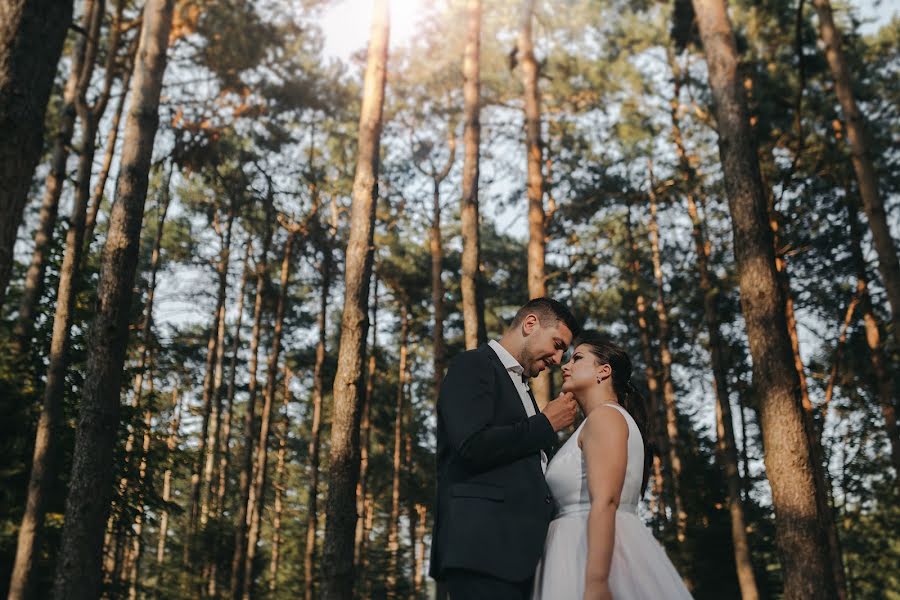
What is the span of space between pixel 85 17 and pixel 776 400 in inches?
510

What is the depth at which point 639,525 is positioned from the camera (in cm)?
328

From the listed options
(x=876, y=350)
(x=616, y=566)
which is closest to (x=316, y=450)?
(x=876, y=350)

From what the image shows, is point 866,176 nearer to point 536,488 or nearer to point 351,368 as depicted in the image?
point 351,368

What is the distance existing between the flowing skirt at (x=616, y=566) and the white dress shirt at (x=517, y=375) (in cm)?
32

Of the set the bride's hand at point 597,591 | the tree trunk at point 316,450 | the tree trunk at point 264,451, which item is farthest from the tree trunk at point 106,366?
the tree trunk at point 316,450

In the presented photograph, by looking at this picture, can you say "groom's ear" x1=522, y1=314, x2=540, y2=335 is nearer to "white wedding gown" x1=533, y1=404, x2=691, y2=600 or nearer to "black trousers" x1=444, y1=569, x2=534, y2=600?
"white wedding gown" x1=533, y1=404, x2=691, y2=600

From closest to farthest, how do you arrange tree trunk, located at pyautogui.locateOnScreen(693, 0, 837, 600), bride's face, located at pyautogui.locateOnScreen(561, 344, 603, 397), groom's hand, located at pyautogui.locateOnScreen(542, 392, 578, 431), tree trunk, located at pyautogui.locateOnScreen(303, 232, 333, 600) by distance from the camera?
groom's hand, located at pyautogui.locateOnScreen(542, 392, 578, 431) < bride's face, located at pyautogui.locateOnScreen(561, 344, 603, 397) < tree trunk, located at pyautogui.locateOnScreen(693, 0, 837, 600) < tree trunk, located at pyautogui.locateOnScreen(303, 232, 333, 600)

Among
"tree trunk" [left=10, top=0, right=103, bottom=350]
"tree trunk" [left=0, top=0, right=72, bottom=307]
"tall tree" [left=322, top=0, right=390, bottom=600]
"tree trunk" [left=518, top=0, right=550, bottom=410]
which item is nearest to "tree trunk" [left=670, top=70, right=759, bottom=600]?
"tree trunk" [left=518, top=0, right=550, bottom=410]

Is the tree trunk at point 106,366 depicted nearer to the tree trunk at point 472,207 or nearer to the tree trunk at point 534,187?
the tree trunk at point 534,187

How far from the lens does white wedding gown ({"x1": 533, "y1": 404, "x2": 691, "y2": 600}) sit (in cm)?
306

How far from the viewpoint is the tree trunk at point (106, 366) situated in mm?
6480

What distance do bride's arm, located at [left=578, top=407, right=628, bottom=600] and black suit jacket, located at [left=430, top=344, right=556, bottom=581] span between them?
196 mm

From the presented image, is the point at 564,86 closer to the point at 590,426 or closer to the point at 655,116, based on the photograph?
the point at 655,116

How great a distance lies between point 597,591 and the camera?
9.41 ft
